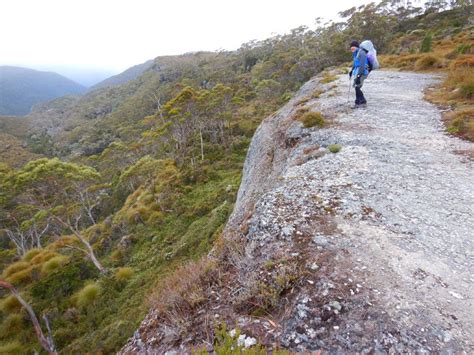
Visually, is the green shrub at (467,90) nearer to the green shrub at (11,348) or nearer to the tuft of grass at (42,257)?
the green shrub at (11,348)

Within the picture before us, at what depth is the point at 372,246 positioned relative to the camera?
4398 millimetres

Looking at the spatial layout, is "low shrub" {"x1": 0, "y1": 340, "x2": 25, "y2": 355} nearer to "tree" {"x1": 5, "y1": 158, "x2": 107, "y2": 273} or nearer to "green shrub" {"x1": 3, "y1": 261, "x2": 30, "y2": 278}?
"tree" {"x1": 5, "y1": 158, "x2": 107, "y2": 273}

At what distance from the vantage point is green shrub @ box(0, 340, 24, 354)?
552 inches

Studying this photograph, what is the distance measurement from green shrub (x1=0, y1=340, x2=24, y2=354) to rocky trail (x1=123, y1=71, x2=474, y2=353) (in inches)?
614

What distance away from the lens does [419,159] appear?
716 centimetres

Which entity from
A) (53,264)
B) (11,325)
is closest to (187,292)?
(11,325)

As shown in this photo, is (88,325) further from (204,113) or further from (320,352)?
(204,113)

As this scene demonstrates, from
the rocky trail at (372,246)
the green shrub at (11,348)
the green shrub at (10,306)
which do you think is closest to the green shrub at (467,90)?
the rocky trail at (372,246)

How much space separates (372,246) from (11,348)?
770 inches

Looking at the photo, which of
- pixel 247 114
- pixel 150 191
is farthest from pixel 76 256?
pixel 247 114

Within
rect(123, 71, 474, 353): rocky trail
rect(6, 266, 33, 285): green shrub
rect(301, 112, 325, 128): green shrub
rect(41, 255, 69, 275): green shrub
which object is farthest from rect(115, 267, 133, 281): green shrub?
rect(301, 112, 325, 128): green shrub

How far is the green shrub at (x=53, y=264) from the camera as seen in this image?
2067 cm

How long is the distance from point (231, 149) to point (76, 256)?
68.9 feet

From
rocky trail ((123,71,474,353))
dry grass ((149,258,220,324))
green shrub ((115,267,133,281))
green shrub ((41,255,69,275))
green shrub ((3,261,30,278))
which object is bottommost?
green shrub ((3,261,30,278))
